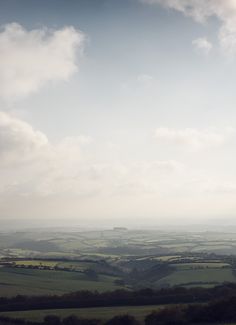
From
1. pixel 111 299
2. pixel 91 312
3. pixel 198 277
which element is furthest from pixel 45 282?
pixel 198 277

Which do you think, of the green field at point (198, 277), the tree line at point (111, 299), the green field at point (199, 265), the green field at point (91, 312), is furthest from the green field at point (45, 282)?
the green field at point (199, 265)

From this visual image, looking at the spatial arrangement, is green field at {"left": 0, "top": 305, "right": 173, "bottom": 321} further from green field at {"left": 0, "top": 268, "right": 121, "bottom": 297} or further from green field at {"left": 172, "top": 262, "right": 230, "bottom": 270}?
green field at {"left": 172, "top": 262, "right": 230, "bottom": 270}

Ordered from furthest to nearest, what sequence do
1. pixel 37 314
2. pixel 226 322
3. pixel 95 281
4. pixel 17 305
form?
pixel 95 281 → pixel 17 305 → pixel 37 314 → pixel 226 322

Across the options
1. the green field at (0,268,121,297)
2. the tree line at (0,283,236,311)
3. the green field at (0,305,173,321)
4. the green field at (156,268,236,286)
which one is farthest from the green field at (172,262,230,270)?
the green field at (0,305,173,321)

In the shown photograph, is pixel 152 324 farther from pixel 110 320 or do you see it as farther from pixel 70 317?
pixel 70 317

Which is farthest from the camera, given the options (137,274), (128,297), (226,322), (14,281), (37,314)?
(137,274)

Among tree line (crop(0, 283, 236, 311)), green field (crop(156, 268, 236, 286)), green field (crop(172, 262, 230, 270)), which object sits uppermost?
green field (crop(172, 262, 230, 270))

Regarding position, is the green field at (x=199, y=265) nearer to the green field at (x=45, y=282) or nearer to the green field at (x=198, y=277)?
the green field at (x=198, y=277)

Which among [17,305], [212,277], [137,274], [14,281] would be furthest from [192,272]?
[17,305]
